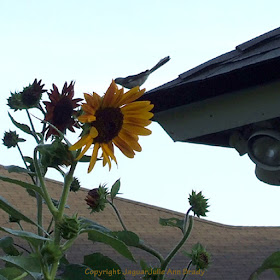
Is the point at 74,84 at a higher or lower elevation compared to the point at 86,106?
higher

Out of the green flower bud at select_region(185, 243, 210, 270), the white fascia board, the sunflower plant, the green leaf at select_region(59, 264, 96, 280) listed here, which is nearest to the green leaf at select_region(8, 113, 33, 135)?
the sunflower plant

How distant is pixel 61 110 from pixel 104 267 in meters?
0.35

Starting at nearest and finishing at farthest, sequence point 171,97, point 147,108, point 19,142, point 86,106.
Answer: point 86,106, point 147,108, point 19,142, point 171,97

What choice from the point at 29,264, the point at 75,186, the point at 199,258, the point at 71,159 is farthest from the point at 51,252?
the point at 75,186

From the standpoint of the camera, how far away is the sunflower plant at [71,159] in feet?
3.31

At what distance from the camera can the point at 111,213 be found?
6.29 meters

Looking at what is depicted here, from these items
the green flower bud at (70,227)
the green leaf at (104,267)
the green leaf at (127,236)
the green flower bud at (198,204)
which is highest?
the green flower bud at (198,204)

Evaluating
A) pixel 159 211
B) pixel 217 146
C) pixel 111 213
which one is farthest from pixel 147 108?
pixel 159 211

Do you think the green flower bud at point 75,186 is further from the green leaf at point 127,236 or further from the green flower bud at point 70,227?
the green flower bud at point 70,227

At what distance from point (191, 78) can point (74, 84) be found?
0.70 meters

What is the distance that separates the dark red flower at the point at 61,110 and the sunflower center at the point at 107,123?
186 mm

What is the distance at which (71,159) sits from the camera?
1085 millimetres

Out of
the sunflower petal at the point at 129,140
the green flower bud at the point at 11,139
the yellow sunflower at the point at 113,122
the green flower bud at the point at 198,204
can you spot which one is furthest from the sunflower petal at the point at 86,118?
the green flower bud at the point at 11,139

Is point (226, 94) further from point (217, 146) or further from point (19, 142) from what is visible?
point (19, 142)
